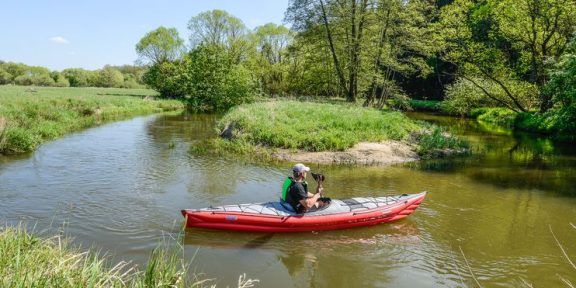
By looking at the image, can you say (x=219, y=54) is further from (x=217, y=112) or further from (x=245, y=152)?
(x=245, y=152)

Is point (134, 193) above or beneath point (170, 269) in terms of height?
beneath

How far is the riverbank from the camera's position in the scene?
1511cm

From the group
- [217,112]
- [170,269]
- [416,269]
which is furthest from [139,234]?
[217,112]

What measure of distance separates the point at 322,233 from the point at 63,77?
80.7m

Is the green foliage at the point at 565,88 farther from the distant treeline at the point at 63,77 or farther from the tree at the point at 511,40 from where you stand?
the distant treeline at the point at 63,77

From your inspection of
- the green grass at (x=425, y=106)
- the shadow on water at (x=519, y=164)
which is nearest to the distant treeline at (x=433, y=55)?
the shadow on water at (x=519, y=164)

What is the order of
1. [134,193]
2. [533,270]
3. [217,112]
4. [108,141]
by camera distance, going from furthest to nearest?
1. [217,112]
2. [108,141]
3. [134,193]
4. [533,270]

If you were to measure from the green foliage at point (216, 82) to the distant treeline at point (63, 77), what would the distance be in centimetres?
3642

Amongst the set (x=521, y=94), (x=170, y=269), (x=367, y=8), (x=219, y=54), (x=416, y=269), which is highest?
(x=367, y=8)

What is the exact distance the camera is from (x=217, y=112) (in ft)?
118

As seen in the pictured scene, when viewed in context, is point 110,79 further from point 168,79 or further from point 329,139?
point 329,139

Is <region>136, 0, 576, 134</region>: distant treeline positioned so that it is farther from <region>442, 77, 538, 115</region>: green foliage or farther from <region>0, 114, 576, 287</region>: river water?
<region>0, 114, 576, 287</region>: river water

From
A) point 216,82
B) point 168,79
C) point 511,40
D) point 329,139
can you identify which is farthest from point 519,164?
point 168,79

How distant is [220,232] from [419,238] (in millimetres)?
3893
